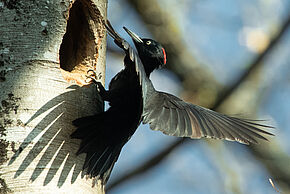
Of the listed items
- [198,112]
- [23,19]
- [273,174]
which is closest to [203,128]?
[198,112]

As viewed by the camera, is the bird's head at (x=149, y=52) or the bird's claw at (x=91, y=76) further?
the bird's head at (x=149, y=52)

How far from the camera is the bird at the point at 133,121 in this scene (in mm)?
2738

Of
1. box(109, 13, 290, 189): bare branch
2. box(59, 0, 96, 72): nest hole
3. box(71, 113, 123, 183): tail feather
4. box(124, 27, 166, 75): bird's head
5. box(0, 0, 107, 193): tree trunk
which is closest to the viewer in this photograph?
box(0, 0, 107, 193): tree trunk

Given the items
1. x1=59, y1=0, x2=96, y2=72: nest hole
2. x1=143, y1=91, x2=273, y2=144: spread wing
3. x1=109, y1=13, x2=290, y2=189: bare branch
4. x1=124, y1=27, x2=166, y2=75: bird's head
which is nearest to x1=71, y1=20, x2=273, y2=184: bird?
x1=143, y1=91, x2=273, y2=144: spread wing

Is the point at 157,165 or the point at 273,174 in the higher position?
the point at 273,174

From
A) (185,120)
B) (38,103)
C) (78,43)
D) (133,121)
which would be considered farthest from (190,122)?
(38,103)

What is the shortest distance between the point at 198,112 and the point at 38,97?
1248 millimetres

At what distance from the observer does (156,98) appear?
317 centimetres

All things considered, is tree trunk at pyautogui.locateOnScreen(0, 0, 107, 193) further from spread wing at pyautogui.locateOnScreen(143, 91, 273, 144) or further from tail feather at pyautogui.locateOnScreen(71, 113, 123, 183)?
spread wing at pyautogui.locateOnScreen(143, 91, 273, 144)

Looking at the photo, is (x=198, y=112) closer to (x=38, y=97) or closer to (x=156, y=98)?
(x=156, y=98)

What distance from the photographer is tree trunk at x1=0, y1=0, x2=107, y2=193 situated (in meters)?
2.46

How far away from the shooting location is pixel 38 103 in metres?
2.59

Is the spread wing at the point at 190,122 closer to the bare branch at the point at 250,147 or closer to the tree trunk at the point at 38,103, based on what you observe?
the tree trunk at the point at 38,103

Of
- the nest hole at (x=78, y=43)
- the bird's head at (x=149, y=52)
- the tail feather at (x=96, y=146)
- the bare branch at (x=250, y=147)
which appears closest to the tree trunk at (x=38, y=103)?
the tail feather at (x=96, y=146)
